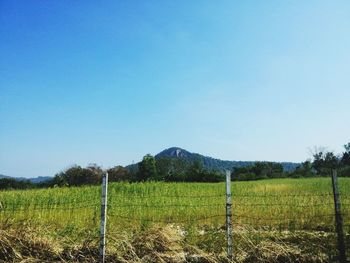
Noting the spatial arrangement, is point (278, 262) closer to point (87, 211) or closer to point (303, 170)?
point (87, 211)

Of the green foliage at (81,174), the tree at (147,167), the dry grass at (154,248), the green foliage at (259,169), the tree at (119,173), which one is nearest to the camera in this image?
the dry grass at (154,248)

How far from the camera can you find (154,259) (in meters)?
7.77

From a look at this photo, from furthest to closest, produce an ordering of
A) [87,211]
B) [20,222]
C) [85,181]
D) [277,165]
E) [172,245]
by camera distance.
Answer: [277,165] < [85,181] < [87,211] < [20,222] < [172,245]

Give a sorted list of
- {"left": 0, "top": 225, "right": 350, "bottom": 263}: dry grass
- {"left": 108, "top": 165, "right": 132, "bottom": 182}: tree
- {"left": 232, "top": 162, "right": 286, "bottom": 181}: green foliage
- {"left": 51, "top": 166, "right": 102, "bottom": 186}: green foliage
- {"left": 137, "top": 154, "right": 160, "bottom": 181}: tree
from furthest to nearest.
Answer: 1. {"left": 232, "top": 162, "right": 286, "bottom": 181}: green foliage
2. {"left": 137, "top": 154, "right": 160, "bottom": 181}: tree
3. {"left": 108, "top": 165, "right": 132, "bottom": 182}: tree
4. {"left": 51, "top": 166, "right": 102, "bottom": 186}: green foliage
5. {"left": 0, "top": 225, "right": 350, "bottom": 263}: dry grass

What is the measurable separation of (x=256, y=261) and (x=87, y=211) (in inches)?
327

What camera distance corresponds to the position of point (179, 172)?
87125 mm

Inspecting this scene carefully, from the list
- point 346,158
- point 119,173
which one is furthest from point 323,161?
point 119,173

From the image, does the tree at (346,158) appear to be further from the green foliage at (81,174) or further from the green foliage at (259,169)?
the green foliage at (81,174)

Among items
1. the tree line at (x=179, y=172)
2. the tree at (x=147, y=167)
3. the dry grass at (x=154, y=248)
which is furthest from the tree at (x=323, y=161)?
the dry grass at (x=154, y=248)

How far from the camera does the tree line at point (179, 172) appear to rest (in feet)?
198

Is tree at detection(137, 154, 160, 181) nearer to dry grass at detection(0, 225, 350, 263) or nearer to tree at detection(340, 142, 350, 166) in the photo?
tree at detection(340, 142, 350, 166)

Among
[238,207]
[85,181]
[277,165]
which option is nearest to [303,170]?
[277,165]

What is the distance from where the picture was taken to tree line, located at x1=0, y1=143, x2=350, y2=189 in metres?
60.3

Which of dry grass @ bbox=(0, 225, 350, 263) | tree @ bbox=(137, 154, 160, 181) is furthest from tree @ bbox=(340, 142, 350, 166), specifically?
dry grass @ bbox=(0, 225, 350, 263)
